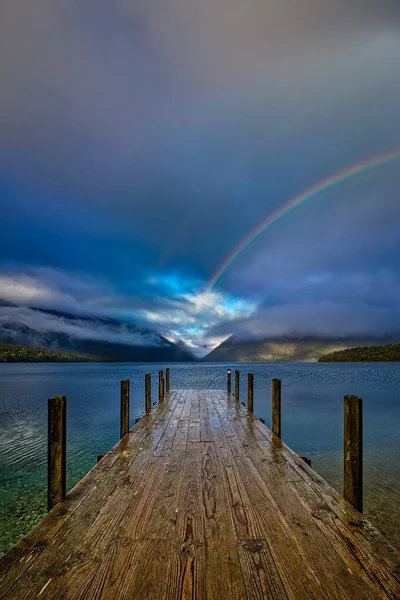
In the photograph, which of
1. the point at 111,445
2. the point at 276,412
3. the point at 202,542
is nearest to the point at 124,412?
the point at 276,412

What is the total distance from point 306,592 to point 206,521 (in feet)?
4.37

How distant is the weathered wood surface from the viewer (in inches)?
94.4

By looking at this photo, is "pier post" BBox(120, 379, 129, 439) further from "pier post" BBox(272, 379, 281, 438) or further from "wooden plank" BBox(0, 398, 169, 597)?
"pier post" BBox(272, 379, 281, 438)

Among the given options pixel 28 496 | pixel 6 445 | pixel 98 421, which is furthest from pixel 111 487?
pixel 98 421

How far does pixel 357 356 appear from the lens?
192125mm

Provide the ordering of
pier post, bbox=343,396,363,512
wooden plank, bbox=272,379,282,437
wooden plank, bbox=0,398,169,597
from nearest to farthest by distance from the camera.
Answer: wooden plank, bbox=0,398,169,597, pier post, bbox=343,396,363,512, wooden plank, bbox=272,379,282,437

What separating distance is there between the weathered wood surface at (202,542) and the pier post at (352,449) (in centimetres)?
26

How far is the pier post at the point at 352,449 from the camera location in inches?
165

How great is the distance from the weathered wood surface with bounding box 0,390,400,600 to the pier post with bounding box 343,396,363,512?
0.84 feet

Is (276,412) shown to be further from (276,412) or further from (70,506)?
(70,506)

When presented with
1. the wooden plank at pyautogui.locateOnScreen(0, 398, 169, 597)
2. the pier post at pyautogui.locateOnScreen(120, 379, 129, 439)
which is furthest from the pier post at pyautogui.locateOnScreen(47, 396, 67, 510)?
the pier post at pyautogui.locateOnScreen(120, 379, 129, 439)

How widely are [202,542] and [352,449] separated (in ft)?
7.64

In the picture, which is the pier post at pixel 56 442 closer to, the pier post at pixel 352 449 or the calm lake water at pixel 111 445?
the pier post at pixel 352 449

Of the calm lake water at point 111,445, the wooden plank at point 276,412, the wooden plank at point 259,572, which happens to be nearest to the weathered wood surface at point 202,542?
the wooden plank at point 259,572
